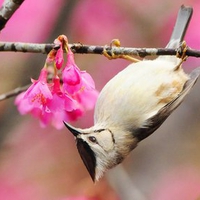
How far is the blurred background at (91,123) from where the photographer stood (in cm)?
282

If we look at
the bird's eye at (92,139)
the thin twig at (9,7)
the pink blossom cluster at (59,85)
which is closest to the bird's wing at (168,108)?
the bird's eye at (92,139)

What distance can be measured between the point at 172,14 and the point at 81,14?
416mm

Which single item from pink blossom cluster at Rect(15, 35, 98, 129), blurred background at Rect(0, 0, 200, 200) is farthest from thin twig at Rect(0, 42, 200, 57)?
blurred background at Rect(0, 0, 200, 200)

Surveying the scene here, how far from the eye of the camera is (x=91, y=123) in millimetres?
2973

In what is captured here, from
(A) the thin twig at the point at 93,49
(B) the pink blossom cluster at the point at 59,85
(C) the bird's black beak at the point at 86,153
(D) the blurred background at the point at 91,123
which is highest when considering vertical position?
(A) the thin twig at the point at 93,49

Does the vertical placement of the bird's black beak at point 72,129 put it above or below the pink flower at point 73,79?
below

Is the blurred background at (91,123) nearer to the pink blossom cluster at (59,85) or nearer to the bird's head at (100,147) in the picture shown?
the bird's head at (100,147)

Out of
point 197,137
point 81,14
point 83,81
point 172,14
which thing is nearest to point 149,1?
point 172,14

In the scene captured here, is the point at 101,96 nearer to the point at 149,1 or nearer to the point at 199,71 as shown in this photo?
the point at 199,71

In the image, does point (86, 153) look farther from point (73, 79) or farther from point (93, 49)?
point (93, 49)

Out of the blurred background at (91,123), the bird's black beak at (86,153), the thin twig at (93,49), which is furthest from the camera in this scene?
the blurred background at (91,123)

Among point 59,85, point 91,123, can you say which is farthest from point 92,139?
point 91,123

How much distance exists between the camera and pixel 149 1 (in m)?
2.95

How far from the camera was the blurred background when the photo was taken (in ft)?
9.25
